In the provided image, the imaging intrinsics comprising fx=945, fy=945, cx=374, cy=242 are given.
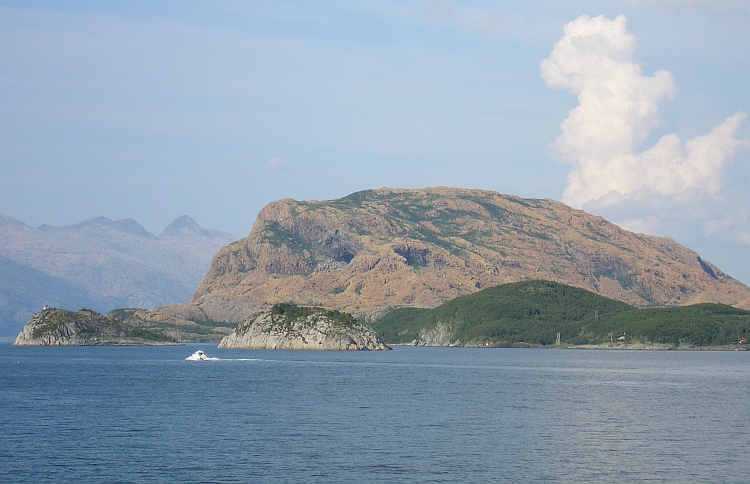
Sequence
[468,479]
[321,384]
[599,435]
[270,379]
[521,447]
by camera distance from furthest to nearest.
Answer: [270,379] → [321,384] → [599,435] → [521,447] → [468,479]

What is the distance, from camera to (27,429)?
104 metres

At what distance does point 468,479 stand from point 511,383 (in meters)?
104

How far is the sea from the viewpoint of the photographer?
8000 centimetres

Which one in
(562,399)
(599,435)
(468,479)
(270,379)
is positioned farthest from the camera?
(270,379)

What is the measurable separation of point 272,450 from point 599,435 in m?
36.0

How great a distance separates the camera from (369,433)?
4040 inches

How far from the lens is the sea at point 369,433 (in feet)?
262

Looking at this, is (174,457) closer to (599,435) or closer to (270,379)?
(599,435)

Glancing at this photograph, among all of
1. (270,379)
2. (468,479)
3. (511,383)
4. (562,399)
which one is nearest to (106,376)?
(270,379)

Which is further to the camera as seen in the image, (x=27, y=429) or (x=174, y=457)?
(x=27, y=429)

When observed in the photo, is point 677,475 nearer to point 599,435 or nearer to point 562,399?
point 599,435

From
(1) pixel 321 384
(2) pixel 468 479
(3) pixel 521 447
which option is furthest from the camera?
(1) pixel 321 384

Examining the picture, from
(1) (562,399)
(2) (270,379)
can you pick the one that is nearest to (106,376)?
(2) (270,379)

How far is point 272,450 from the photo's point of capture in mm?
90688
